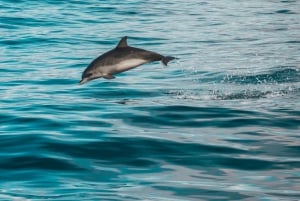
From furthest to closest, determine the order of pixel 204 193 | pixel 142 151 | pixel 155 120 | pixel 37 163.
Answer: pixel 155 120 → pixel 142 151 → pixel 37 163 → pixel 204 193

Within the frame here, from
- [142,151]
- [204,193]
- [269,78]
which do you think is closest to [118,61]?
[142,151]

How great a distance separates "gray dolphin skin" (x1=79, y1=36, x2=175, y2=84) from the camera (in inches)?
464

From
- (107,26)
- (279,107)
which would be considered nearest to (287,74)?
(279,107)

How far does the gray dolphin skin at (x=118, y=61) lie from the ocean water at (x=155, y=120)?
83cm

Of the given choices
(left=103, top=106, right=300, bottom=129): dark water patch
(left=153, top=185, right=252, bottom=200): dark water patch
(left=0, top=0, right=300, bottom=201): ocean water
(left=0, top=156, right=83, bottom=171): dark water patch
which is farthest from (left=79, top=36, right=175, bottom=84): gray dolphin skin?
(left=153, top=185, right=252, bottom=200): dark water patch

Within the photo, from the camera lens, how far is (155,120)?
43.8 feet

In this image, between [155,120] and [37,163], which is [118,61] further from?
[37,163]

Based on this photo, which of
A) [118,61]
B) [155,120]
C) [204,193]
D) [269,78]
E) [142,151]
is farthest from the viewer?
[269,78]

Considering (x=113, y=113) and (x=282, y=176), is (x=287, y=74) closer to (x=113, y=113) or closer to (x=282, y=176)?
(x=113, y=113)

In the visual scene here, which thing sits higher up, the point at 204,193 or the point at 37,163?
the point at 37,163

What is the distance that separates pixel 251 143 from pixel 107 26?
18445 mm

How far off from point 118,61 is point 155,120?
1.75 metres

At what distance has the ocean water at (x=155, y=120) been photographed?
9523 mm

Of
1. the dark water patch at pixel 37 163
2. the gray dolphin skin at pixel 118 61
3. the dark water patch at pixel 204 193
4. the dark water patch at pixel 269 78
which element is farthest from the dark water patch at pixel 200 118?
the dark water patch at pixel 204 193
